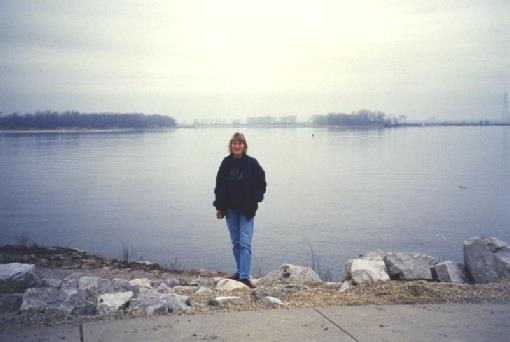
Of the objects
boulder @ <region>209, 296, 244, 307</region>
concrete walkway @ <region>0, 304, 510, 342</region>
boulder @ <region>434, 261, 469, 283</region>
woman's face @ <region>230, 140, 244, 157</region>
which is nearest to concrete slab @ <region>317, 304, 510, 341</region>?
concrete walkway @ <region>0, 304, 510, 342</region>

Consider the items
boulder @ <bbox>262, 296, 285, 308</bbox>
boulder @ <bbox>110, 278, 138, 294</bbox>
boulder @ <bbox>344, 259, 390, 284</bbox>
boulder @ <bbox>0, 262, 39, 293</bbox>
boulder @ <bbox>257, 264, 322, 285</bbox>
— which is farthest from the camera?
boulder @ <bbox>257, 264, 322, 285</bbox>

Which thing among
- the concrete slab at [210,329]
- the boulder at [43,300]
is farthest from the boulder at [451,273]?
the boulder at [43,300]

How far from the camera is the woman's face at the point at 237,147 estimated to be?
25.0 feet

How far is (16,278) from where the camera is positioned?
6.12 metres

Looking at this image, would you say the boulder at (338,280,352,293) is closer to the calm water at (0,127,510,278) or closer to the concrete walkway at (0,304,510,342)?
the concrete walkway at (0,304,510,342)

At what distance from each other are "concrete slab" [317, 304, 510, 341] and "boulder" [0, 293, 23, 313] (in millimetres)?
2945

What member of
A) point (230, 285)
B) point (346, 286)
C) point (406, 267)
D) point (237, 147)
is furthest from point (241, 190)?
point (406, 267)

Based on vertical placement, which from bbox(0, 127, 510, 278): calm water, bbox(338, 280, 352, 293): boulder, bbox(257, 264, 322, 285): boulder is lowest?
bbox(0, 127, 510, 278): calm water

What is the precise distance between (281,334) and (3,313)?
2.66m

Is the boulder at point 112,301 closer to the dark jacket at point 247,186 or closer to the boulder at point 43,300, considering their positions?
the boulder at point 43,300

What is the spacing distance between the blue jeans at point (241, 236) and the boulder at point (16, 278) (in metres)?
2.71

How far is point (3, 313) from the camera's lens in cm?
541

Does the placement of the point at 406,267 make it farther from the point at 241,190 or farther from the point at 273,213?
the point at 273,213

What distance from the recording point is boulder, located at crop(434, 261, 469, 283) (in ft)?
25.0
